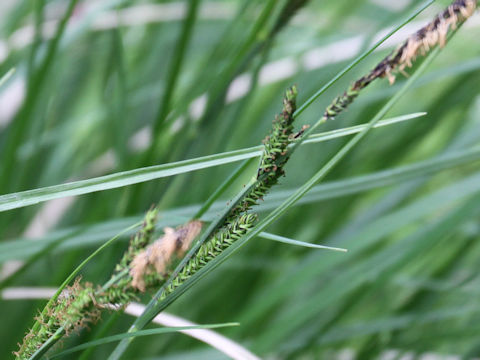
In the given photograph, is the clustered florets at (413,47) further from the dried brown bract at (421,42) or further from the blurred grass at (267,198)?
the blurred grass at (267,198)

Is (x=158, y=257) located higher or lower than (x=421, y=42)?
lower

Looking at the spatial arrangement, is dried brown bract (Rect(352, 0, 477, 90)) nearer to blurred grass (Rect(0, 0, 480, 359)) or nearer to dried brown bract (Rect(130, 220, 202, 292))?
dried brown bract (Rect(130, 220, 202, 292))

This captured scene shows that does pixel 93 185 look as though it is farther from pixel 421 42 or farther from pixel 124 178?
pixel 421 42

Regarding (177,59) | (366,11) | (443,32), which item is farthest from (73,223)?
(366,11)

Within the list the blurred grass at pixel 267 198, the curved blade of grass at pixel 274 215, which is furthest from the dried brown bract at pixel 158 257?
the blurred grass at pixel 267 198

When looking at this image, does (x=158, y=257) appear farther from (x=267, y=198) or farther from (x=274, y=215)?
(x=267, y=198)

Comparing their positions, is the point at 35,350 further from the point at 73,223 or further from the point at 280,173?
the point at 73,223

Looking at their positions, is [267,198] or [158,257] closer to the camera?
[158,257]

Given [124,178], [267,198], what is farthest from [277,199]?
[124,178]
